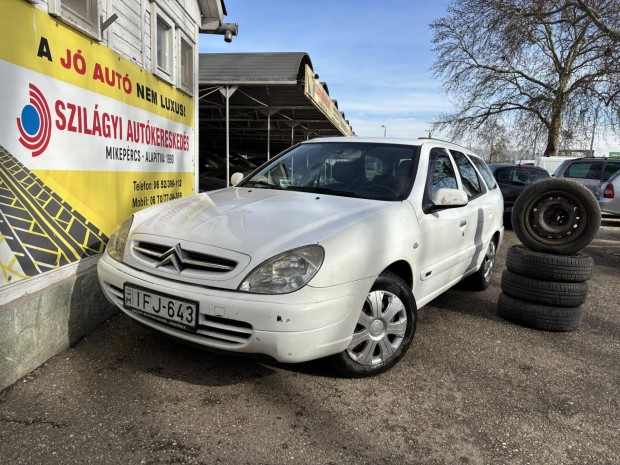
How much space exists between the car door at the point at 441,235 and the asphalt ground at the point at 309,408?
53 centimetres

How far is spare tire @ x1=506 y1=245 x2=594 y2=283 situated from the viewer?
3.87 metres

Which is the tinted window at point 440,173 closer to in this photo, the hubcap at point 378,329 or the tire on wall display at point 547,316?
the hubcap at point 378,329

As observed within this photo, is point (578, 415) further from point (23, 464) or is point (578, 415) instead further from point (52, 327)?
point (52, 327)

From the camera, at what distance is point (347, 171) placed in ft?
12.1

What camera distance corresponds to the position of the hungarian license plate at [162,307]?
248cm

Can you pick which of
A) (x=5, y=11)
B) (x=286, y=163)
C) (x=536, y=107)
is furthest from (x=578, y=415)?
(x=536, y=107)

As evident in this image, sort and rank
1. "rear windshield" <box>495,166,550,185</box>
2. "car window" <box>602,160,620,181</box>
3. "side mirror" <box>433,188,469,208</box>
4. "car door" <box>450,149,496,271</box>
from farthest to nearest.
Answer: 1. "car window" <box>602,160,620,181</box>
2. "rear windshield" <box>495,166,550,185</box>
3. "car door" <box>450,149,496,271</box>
4. "side mirror" <box>433,188,469,208</box>

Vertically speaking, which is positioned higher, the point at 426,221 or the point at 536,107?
the point at 536,107

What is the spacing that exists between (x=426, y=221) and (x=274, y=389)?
163cm

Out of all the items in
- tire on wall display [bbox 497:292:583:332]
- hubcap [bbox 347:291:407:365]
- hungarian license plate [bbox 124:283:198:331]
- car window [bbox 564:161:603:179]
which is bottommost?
tire on wall display [bbox 497:292:583:332]

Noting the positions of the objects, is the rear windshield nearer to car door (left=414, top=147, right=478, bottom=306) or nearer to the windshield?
car door (left=414, top=147, right=478, bottom=306)

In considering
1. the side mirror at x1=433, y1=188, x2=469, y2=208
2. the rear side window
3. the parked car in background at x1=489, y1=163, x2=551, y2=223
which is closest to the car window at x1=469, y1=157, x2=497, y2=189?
the rear side window

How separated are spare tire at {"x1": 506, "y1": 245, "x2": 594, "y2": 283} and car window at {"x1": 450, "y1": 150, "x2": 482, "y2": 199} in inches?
32.9

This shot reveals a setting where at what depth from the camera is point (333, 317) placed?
8.18ft
